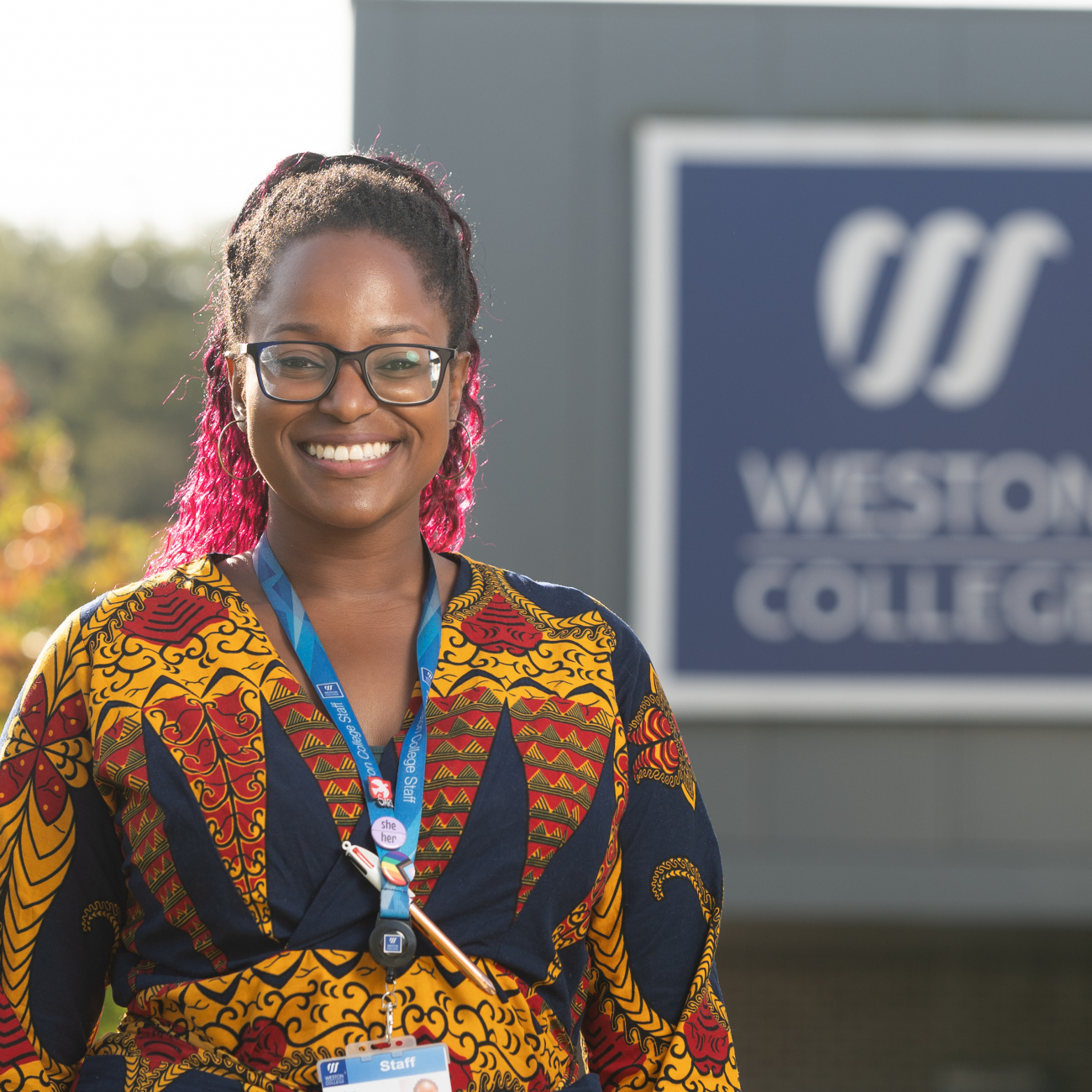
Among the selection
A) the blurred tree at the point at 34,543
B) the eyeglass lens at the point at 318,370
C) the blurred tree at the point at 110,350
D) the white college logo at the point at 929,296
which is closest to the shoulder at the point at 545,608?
the eyeglass lens at the point at 318,370

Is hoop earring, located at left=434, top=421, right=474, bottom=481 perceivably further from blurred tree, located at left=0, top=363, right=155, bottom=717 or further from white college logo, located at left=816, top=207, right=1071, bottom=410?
blurred tree, located at left=0, top=363, right=155, bottom=717

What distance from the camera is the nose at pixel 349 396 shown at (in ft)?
4.54

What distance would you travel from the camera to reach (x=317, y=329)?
139cm

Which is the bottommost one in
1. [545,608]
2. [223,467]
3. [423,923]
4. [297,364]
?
[423,923]

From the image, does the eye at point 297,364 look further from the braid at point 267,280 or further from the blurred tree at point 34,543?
the blurred tree at point 34,543

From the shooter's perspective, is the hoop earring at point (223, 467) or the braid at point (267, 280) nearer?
the braid at point (267, 280)

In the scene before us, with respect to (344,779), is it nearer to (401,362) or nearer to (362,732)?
(362,732)

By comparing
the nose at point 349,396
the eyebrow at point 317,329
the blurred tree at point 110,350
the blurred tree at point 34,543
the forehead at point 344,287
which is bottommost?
the blurred tree at point 34,543

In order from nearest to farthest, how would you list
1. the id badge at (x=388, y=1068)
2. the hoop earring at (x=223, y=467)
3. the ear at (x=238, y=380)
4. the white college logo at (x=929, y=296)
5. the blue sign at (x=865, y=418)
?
the id badge at (x=388, y=1068)
the ear at (x=238, y=380)
the hoop earring at (x=223, y=467)
the blue sign at (x=865, y=418)
the white college logo at (x=929, y=296)

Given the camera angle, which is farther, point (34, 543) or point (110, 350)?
point (110, 350)

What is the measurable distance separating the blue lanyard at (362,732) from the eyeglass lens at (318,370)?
0.69ft

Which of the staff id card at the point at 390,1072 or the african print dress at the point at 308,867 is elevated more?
the african print dress at the point at 308,867

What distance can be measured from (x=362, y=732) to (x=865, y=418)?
12.0ft

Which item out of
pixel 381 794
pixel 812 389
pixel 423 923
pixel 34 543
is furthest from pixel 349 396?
pixel 34 543
